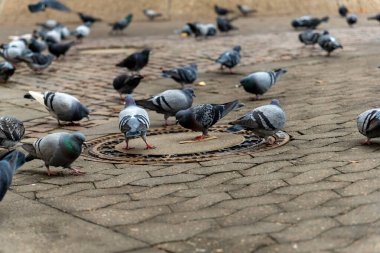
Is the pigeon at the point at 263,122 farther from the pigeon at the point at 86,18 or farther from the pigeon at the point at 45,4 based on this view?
the pigeon at the point at 86,18

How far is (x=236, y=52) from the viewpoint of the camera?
11.7 meters

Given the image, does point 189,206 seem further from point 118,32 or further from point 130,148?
point 118,32

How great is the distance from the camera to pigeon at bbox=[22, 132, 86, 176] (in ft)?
19.1

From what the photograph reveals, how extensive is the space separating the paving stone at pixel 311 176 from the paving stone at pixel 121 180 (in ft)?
3.86

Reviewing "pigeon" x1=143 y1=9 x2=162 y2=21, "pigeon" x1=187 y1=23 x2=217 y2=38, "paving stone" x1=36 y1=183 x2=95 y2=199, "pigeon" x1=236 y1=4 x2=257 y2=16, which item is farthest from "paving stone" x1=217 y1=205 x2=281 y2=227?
"pigeon" x1=236 y1=4 x2=257 y2=16

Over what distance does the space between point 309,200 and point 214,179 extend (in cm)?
94

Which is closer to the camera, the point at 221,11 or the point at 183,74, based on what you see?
the point at 183,74

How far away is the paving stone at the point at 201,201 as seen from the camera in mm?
4863

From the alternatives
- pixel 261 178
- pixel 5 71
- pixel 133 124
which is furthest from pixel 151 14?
pixel 261 178

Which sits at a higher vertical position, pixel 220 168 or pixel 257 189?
pixel 257 189

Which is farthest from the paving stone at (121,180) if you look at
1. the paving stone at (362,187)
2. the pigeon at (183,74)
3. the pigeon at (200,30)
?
the pigeon at (200,30)

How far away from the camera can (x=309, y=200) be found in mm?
4840

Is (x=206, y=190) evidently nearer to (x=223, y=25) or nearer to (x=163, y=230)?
(x=163, y=230)

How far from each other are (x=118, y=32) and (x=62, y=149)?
13.9 m
